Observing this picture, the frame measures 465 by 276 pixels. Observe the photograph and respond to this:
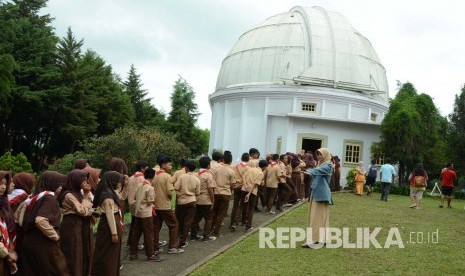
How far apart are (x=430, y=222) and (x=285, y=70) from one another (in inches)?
728

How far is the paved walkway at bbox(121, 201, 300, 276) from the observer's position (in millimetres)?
7871

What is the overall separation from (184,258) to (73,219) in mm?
3203

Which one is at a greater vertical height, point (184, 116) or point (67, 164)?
point (184, 116)

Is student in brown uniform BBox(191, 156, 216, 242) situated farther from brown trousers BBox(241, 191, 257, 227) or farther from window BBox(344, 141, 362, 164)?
window BBox(344, 141, 362, 164)

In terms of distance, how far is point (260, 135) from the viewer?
1164 inches

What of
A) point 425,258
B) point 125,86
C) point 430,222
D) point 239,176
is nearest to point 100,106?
point 125,86

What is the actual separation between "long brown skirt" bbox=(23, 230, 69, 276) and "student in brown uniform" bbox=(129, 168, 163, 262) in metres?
A: 2.79

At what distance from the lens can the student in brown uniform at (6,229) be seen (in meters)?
5.09

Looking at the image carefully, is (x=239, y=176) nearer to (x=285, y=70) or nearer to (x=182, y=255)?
(x=182, y=255)

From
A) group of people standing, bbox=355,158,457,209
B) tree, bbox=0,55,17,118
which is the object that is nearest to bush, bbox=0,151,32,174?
tree, bbox=0,55,17,118

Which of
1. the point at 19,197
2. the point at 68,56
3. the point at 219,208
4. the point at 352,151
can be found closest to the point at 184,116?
the point at 68,56

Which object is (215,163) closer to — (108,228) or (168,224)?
(168,224)

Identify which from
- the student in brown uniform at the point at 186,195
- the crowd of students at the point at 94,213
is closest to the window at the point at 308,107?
the crowd of students at the point at 94,213

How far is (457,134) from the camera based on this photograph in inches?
1115
